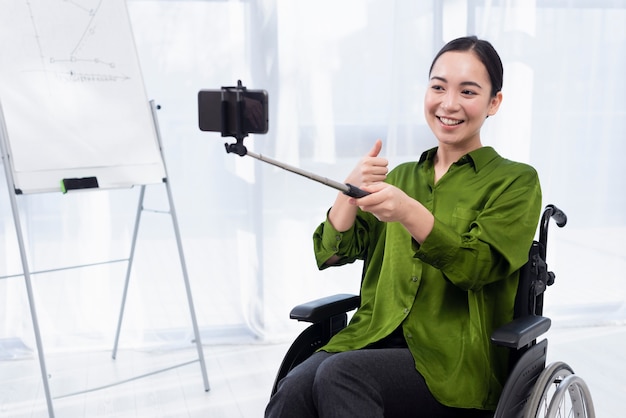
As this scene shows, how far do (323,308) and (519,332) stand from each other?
45cm

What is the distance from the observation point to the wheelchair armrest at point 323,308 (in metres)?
1.71

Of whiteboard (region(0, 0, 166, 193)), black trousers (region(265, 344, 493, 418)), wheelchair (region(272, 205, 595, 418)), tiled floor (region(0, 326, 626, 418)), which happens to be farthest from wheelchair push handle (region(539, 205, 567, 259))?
whiteboard (region(0, 0, 166, 193))

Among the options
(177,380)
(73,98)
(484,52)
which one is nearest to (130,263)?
(177,380)

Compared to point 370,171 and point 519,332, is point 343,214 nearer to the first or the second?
point 370,171

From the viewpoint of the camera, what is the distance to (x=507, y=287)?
1.64 meters

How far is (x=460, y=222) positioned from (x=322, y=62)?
6.05 ft

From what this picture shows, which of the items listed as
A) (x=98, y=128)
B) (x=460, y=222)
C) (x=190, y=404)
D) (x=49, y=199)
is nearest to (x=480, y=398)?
(x=460, y=222)

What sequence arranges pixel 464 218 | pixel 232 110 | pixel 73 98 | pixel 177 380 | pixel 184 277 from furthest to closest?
pixel 177 380 → pixel 184 277 → pixel 73 98 → pixel 464 218 → pixel 232 110

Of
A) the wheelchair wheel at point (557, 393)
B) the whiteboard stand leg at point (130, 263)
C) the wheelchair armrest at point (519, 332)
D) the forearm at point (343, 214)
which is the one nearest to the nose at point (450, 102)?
the forearm at point (343, 214)

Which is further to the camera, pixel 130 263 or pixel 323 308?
pixel 130 263

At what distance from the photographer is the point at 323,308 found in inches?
68.7

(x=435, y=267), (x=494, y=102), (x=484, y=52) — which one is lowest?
(x=435, y=267)

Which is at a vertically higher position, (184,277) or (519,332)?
(519,332)

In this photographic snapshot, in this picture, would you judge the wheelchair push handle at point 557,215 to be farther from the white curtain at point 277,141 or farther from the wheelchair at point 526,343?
the white curtain at point 277,141
